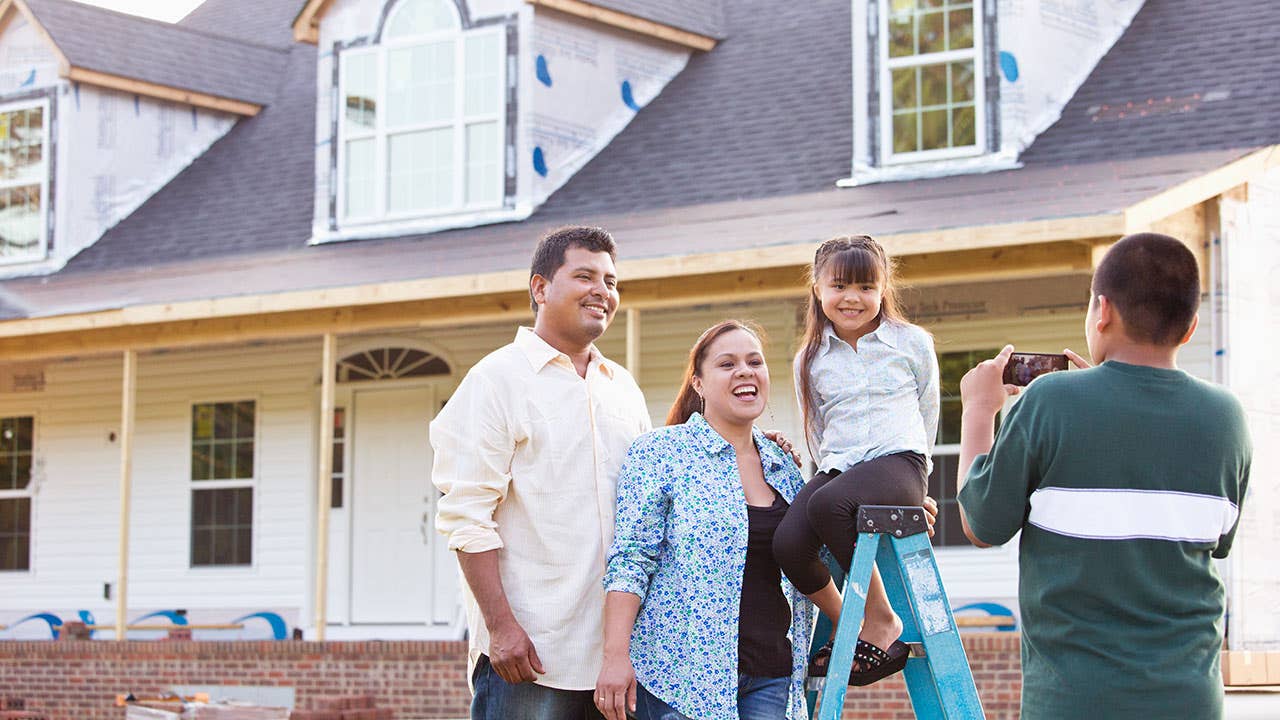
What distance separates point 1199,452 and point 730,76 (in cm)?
1152

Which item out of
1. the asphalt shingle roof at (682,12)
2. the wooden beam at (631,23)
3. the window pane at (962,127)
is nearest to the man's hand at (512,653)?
the window pane at (962,127)

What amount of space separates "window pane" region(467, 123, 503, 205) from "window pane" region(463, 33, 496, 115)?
17cm

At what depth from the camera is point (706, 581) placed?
12.8 feet

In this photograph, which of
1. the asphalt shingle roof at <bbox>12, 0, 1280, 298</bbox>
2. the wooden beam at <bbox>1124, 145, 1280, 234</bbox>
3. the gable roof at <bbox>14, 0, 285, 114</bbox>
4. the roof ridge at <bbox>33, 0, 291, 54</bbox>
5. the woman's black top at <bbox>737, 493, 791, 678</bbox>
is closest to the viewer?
the woman's black top at <bbox>737, 493, 791, 678</bbox>

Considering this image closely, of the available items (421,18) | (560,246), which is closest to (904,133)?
(421,18)

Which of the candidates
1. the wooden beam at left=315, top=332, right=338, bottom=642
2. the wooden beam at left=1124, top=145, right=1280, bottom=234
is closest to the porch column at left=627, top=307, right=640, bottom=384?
the wooden beam at left=315, top=332, right=338, bottom=642

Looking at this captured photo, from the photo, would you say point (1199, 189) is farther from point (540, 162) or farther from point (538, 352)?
point (538, 352)

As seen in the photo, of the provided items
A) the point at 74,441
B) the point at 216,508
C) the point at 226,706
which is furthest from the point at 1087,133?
the point at 74,441

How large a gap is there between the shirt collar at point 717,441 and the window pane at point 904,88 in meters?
8.49

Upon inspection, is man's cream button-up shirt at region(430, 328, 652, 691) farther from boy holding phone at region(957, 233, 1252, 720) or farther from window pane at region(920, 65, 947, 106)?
window pane at region(920, 65, 947, 106)

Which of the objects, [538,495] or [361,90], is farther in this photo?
[361,90]

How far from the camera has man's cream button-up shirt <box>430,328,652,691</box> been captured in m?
4.00

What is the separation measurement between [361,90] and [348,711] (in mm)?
6011

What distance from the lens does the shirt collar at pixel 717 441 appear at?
160 inches
